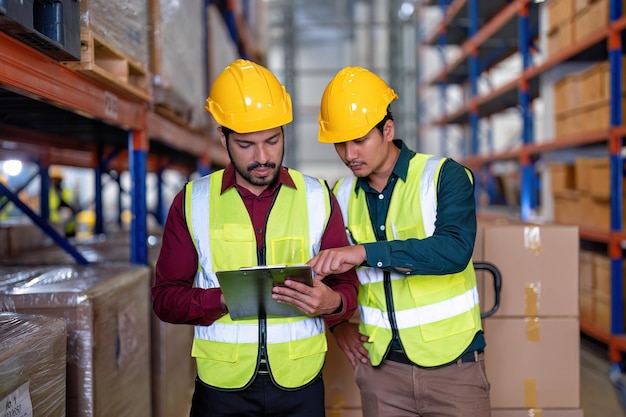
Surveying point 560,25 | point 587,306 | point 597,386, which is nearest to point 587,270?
point 587,306

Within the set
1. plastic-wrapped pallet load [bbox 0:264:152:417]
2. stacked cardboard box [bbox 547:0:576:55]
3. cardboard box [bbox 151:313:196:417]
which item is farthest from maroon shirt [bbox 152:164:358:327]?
stacked cardboard box [bbox 547:0:576:55]

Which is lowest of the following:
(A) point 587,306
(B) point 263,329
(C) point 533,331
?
(A) point 587,306

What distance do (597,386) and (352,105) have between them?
3783mm

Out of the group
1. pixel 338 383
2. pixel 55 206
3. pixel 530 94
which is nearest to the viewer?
pixel 338 383

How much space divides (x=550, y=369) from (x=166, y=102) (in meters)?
2.79

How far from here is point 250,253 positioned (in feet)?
6.56

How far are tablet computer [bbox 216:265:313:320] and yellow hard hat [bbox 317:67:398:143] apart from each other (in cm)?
70

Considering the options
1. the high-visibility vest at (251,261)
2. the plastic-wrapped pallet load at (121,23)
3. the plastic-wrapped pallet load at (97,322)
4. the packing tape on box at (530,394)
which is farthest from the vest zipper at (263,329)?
the packing tape on box at (530,394)

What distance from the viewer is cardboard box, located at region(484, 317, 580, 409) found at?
10.4 feet

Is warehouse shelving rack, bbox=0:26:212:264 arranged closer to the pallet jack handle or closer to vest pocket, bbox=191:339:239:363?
vest pocket, bbox=191:339:239:363

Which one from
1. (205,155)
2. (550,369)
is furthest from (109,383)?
(205,155)

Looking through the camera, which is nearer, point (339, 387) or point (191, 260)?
point (191, 260)

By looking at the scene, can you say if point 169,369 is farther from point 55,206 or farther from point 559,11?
point 55,206

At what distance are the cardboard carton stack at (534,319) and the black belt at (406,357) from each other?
3.43 ft
